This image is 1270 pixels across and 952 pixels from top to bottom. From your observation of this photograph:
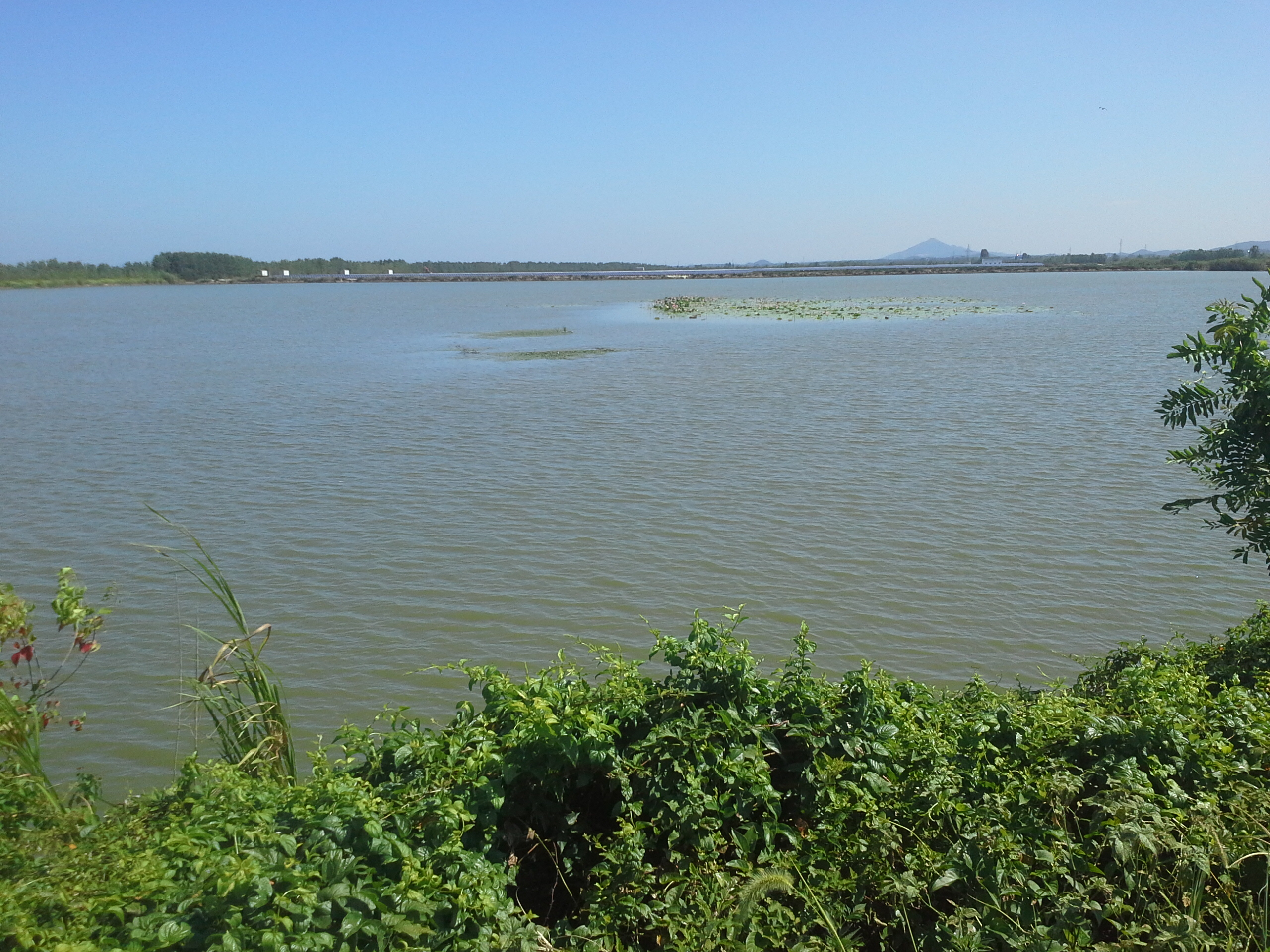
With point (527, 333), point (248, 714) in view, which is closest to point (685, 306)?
point (527, 333)

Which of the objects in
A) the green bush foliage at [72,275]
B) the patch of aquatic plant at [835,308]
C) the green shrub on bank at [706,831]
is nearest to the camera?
the green shrub on bank at [706,831]

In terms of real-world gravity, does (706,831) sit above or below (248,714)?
above

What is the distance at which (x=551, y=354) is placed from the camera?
26281mm

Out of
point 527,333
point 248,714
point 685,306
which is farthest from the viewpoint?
point 685,306

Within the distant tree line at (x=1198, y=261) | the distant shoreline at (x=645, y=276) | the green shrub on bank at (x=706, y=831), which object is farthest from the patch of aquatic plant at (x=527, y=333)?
the distant shoreline at (x=645, y=276)

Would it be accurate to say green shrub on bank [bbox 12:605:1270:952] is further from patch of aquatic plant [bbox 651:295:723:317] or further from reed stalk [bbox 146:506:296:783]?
patch of aquatic plant [bbox 651:295:723:317]

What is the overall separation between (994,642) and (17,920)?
5.61 metres

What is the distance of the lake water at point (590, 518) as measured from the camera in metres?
6.25

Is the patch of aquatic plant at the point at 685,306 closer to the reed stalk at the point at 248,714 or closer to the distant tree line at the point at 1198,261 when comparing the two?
the reed stalk at the point at 248,714

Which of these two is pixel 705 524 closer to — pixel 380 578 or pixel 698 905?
pixel 380 578

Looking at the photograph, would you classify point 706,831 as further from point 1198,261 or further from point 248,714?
point 1198,261

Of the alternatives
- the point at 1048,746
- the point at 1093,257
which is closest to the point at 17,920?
the point at 1048,746

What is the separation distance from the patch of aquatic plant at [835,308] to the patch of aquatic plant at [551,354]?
14829mm

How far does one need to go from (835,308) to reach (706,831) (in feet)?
153
